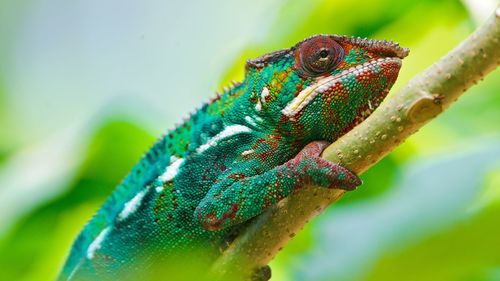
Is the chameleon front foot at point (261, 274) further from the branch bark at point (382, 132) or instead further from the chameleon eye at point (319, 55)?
the chameleon eye at point (319, 55)

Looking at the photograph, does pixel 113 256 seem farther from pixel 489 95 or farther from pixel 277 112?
pixel 489 95

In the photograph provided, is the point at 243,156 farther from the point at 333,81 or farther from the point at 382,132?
the point at 382,132

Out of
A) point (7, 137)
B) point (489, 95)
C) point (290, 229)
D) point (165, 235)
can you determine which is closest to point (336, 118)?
point (290, 229)

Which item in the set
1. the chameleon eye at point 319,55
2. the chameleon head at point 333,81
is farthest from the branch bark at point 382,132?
the chameleon eye at point 319,55

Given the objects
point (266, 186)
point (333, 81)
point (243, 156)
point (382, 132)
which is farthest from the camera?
point (243, 156)

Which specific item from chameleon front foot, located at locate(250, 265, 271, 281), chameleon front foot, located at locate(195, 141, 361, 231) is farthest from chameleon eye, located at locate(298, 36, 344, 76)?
chameleon front foot, located at locate(250, 265, 271, 281)

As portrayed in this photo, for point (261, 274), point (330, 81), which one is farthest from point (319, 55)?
point (261, 274)
